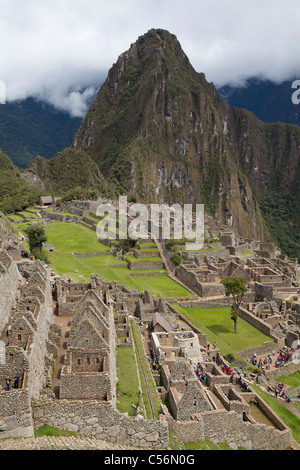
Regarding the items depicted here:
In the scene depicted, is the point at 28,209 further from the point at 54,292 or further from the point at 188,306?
the point at 54,292

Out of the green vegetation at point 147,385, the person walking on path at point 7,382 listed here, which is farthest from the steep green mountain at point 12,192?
the person walking on path at point 7,382

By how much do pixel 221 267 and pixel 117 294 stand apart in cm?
2270

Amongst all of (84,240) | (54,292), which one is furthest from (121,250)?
(54,292)

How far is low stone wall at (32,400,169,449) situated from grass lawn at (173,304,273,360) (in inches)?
605

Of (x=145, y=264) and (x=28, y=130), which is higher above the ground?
(x=28, y=130)

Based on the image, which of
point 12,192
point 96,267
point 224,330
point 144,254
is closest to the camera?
point 224,330

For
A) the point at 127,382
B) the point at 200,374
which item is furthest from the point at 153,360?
the point at 127,382

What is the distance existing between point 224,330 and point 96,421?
23.2 m

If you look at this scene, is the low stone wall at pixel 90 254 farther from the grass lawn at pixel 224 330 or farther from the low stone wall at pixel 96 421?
the low stone wall at pixel 96 421

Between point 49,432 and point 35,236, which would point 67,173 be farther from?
point 49,432

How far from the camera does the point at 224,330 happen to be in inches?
1390

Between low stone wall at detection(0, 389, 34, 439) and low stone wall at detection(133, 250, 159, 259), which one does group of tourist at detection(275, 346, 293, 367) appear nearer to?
low stone wall at detection(0, 389, 34, 439)

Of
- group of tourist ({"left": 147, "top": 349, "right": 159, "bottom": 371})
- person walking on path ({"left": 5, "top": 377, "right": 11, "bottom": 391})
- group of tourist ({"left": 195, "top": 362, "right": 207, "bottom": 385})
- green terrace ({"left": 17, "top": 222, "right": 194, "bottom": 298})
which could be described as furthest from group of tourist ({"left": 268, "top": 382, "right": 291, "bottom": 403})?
person walking on path ({"left": 5, "top": 377, "right": 11, "bottom": 391})

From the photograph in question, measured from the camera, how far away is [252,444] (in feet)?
64.1
